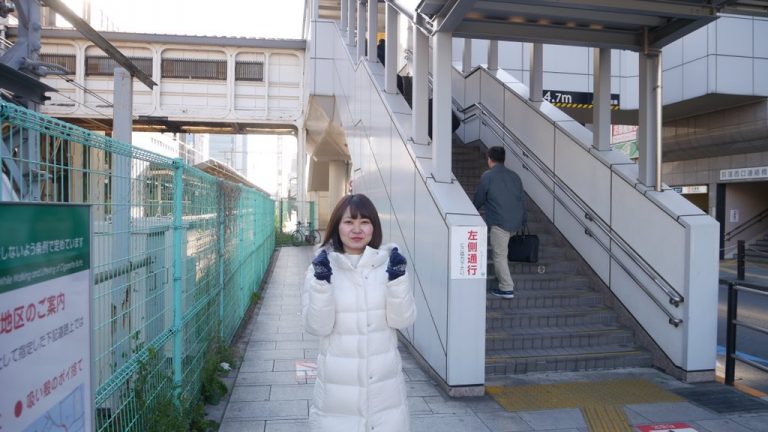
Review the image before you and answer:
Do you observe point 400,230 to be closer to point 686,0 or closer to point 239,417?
point 239,417

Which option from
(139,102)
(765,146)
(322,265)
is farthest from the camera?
(139,102)

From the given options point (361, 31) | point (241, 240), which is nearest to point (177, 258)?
point (241, 240)

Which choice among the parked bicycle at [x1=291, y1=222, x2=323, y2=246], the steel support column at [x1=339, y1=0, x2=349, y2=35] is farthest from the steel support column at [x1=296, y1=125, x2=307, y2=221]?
the steel support column at [x1=339, y1=0, x2=349, y2=35]

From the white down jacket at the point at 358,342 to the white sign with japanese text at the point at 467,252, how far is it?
2290mm

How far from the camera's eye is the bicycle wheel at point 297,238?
22406mm

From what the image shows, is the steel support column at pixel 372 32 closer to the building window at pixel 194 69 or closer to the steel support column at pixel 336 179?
the building window at pixel 194 69

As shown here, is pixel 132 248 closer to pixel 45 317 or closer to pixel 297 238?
pixel 45 317

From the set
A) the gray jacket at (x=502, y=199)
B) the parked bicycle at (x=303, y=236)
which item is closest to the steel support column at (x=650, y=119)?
the gray jacket at (x=502, y=199)

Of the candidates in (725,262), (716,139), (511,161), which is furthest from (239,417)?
(725,262)

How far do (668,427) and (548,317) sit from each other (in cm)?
198

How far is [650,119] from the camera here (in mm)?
6266

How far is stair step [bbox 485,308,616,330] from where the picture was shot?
607cm

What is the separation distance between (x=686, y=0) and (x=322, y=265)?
4.72m

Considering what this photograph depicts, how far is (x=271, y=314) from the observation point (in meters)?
8.76
